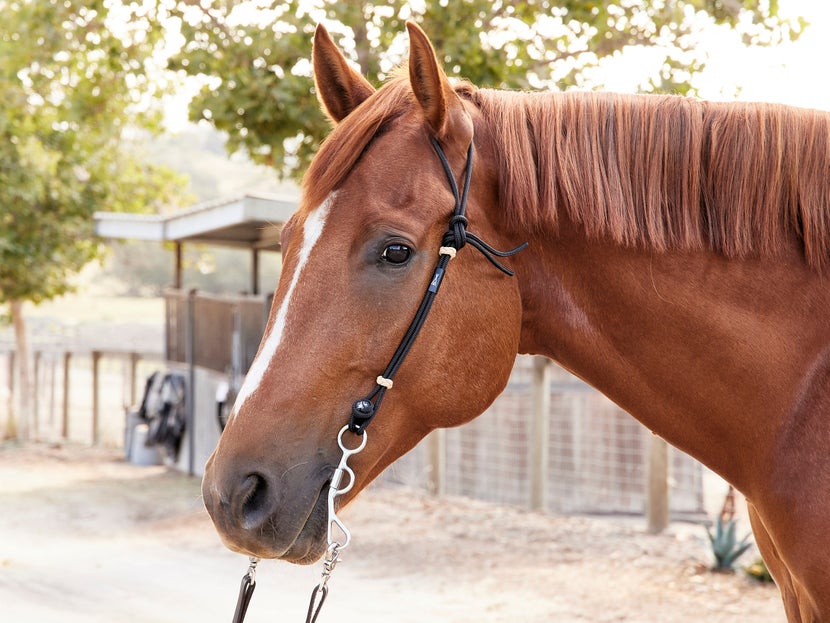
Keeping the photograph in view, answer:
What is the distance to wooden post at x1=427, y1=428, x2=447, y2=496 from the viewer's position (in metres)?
8.76

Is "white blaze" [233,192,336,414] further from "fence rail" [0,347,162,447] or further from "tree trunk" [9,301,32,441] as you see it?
"tree trunk" [9,301,32,441]

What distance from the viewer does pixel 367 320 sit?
1.83 meters

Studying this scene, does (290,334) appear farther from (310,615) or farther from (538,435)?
(538,435)

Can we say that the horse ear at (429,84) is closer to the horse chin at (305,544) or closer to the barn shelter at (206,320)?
the horse chin at (305,544)

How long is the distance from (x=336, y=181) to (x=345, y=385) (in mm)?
442

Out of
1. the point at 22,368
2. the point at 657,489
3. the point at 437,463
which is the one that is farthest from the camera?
the point at 22,368

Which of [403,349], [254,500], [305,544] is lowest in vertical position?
[305,544]

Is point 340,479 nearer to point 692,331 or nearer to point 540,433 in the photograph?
point 692,331

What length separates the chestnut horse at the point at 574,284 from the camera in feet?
5.93

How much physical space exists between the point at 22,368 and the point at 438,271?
13.1m

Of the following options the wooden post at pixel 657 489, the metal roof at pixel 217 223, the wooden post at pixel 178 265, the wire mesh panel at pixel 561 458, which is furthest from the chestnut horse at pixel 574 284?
the wooden post at pixel 178 265

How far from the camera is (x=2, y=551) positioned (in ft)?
23.2

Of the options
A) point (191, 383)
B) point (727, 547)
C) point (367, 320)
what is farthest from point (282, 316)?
point (191, 383)

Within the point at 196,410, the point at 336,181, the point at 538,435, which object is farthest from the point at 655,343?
the point at 196,410
